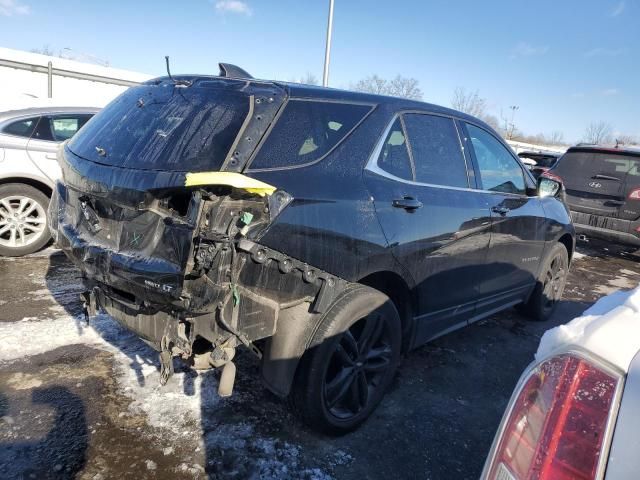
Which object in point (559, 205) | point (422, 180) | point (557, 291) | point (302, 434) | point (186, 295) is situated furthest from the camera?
point (557, 291)

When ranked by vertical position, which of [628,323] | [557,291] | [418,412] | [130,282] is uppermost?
[628,323]

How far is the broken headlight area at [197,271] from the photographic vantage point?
2.00 meters

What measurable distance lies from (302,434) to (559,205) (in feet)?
11.6

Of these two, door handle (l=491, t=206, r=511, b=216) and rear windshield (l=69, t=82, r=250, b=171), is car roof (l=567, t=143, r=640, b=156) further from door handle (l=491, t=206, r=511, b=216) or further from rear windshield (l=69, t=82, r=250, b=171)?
rear windshield (l=69, t=82, r=250, b=171)

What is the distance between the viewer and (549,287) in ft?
16.5

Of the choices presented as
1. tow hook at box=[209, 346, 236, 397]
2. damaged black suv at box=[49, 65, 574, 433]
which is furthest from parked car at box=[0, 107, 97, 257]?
tow hook at box=[209, 346, 236, 397]

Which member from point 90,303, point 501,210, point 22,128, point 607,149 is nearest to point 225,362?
point 90,303

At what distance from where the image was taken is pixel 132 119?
2654 mm

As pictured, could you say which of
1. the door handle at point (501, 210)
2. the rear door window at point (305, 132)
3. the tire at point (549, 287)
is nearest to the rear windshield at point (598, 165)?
the tire at point (549, 287)

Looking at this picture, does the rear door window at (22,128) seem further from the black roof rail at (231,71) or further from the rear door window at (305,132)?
the rear door window at (305,132)

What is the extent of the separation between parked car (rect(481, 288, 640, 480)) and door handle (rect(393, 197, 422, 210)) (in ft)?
5.00

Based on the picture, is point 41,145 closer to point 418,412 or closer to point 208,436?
point 208,436

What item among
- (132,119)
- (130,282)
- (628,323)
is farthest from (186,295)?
(628,323)

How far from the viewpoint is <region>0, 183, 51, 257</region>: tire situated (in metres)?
5.18
